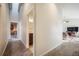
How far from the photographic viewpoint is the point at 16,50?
260 cm

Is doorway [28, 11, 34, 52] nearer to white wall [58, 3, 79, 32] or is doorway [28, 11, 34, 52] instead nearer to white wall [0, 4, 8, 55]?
white wall [0, 4, 8, 55]

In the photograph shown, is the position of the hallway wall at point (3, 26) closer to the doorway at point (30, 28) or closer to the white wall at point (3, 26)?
the white wall at point (3, 26)

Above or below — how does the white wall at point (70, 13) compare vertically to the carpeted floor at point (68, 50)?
above

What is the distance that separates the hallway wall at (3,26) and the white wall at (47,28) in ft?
1.75

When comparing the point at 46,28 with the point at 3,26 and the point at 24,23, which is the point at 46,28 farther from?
the point at 3,26

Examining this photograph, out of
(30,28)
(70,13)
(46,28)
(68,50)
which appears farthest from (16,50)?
(70,13)

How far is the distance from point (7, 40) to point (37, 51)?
546 millimetres

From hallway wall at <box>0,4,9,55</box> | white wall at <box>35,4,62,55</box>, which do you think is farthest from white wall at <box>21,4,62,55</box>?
hallway wall at <box>0,4,9,55</box>

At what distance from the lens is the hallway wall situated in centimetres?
252

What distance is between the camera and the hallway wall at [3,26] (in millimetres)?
2518

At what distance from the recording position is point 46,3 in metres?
2.54

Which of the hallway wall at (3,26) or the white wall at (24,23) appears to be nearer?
the hallway wall at (3,26)

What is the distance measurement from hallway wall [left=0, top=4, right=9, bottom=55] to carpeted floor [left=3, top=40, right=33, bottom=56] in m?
0.09

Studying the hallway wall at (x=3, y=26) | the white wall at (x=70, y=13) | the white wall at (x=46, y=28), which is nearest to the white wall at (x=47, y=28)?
the white wall at (x=46, y=28)
